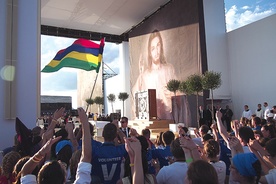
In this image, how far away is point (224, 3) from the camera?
14852 mm

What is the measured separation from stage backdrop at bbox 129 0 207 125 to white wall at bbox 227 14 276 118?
1870mm

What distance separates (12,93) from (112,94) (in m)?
18.3

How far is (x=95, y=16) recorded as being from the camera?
18766 mm

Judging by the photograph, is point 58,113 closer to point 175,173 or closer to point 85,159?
point 85,159

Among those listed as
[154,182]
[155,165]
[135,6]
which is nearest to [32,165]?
[154,182]

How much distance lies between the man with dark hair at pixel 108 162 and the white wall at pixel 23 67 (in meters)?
4.21

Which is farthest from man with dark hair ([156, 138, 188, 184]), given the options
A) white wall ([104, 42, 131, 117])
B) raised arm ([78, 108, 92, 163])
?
white wall ([104, 42, 131, 117])

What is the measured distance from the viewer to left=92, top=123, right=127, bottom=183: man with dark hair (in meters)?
2.19

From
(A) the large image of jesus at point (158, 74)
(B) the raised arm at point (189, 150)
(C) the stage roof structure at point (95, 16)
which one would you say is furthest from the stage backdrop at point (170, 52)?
(B) the raised arm at point (189, 150)

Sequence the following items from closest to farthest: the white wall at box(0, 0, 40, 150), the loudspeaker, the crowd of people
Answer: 1. the crowd of people
2. the white wall at box(0, 0, 40, 150)
3. the loudspeaker

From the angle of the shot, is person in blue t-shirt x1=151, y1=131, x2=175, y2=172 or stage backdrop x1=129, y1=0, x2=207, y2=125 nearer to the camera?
person in blue t-shirt x1=151, y1=131, x2=175, y2=172

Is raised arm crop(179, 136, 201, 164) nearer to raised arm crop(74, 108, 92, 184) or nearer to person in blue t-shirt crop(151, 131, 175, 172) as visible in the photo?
raised arm crop(74, 108, 92, 184)

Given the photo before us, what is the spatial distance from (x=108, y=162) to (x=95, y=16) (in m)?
18.0

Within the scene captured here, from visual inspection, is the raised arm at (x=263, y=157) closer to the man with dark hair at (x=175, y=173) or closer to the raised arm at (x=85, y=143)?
the man with dark hair at (x=175, y=173)
